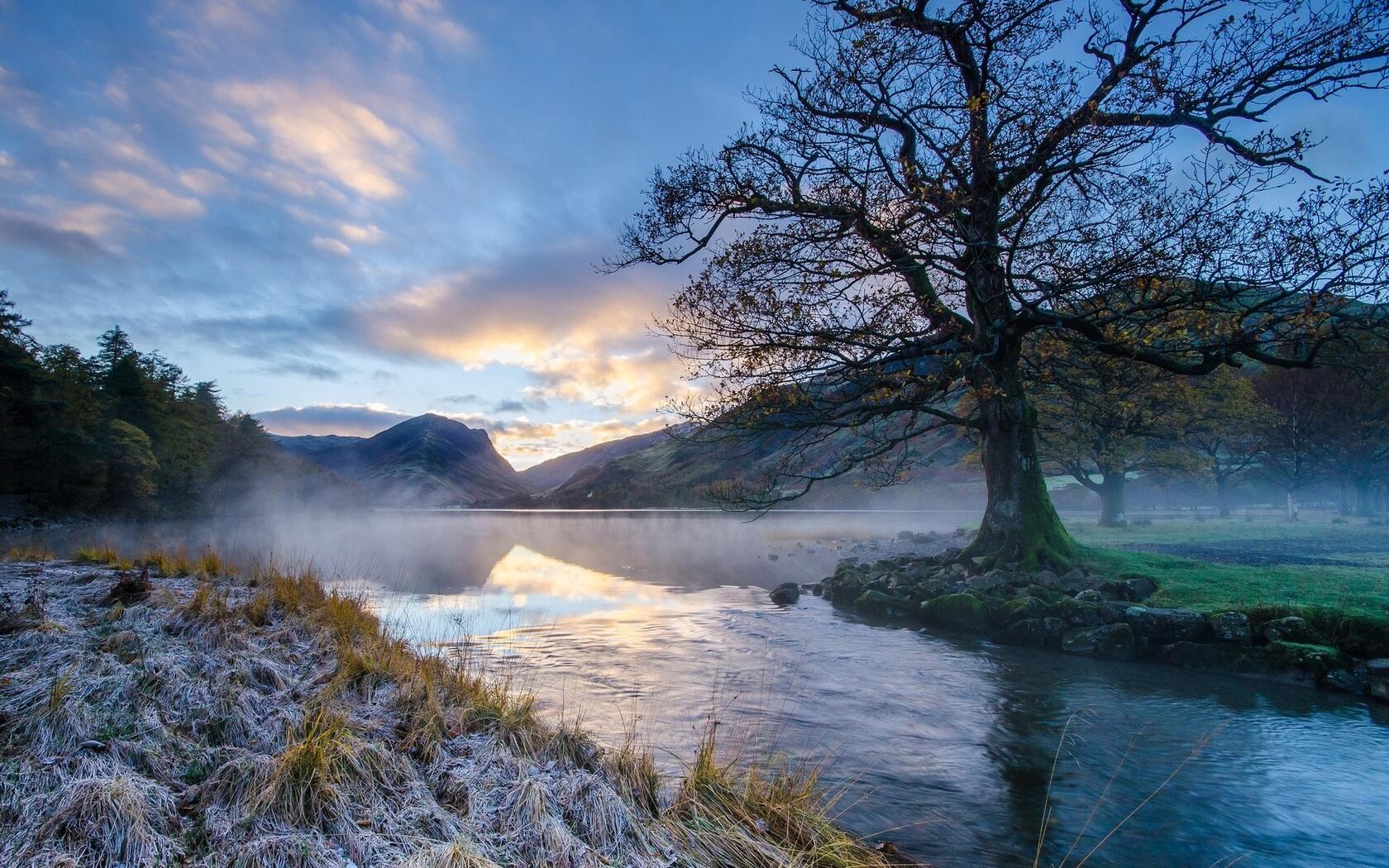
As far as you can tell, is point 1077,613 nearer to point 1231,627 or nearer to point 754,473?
point 1231,627

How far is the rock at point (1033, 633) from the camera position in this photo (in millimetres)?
11391

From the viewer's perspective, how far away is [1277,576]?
13.6m

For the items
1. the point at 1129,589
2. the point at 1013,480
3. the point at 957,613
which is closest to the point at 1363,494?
the point at 1013,480

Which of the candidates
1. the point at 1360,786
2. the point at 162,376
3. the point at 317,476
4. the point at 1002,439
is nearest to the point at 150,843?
the point at 1360,786

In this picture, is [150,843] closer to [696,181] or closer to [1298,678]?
[1298,678]

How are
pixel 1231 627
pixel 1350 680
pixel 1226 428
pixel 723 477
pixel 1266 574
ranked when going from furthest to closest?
1. pixel 723 477
2. pixel 1226 428
3. pixel 1266 574
4. pixel 1231 627
5. pixel 1350 680

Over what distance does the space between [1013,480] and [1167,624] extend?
16.8 feet

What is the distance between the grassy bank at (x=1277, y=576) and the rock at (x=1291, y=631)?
0.16m

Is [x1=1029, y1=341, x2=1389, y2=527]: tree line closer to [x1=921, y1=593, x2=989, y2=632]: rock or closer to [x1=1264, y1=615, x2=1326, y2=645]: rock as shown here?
[x1=921, y1=593, x2=989, y2=632]: rock

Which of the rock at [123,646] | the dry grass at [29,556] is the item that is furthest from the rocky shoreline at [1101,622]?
the dry grass at [29,556]

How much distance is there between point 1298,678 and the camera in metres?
9.01

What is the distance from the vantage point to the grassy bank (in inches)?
372

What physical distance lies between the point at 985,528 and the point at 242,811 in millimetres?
15820

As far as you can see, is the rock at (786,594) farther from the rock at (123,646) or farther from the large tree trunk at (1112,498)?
the large tree trunk at (1112,498)
